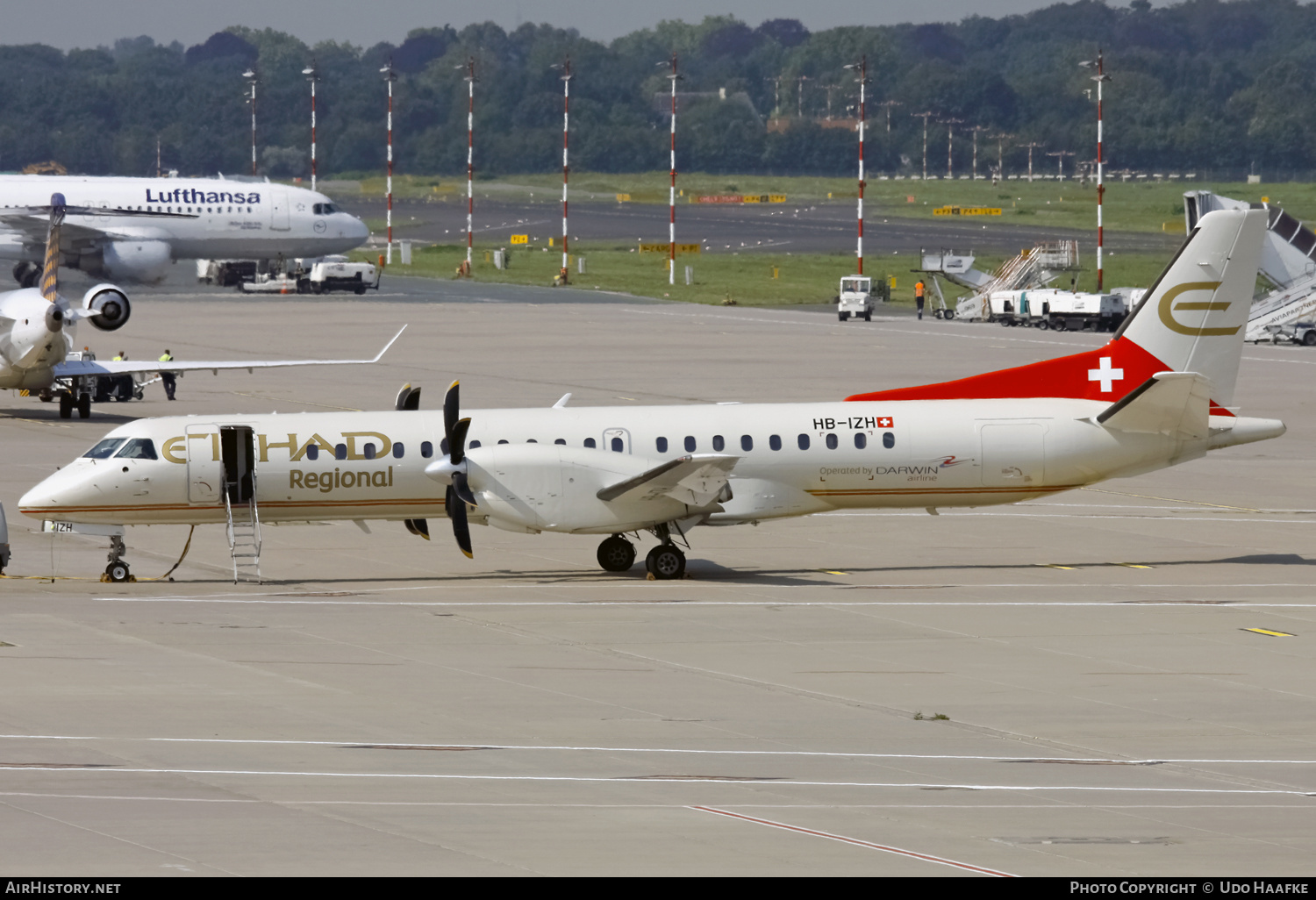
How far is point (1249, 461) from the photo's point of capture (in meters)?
49.6

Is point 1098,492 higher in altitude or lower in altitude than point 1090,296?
lower

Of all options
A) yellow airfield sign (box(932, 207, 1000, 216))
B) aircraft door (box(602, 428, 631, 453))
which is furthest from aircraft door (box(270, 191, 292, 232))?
yellow airfield sign (box(932, 207, 1000, 216))

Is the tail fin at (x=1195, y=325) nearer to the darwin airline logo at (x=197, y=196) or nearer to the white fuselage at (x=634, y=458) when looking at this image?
the white fuselage at (x=634, y=458)

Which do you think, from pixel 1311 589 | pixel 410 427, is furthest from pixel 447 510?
pixel 1311 589

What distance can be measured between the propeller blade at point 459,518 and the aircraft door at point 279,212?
7509cm

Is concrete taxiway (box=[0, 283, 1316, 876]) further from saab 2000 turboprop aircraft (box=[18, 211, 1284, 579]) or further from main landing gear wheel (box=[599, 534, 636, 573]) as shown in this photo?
saab 2000 turboprop aircraft (box=[18, 211, 1284, 579])

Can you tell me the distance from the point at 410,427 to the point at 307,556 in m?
4.76

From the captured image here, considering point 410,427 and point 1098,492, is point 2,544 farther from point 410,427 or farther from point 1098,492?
point 1098,492

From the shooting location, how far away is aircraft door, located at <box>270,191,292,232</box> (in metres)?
103

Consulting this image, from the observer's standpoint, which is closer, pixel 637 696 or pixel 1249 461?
pixel 637 696

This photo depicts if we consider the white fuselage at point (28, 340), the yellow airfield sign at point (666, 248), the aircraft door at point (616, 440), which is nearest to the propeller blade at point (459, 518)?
the aircraft door at point (616, 440)

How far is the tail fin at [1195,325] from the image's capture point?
114 ft

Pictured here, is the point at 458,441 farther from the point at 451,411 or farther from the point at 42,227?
the point at 42,227

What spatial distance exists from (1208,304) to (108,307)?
3823 cm
